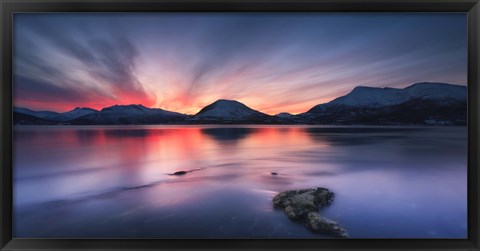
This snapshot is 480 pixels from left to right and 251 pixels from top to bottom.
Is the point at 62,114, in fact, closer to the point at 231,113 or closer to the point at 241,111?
the point at 231,113

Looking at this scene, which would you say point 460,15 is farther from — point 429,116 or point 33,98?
point 33,98

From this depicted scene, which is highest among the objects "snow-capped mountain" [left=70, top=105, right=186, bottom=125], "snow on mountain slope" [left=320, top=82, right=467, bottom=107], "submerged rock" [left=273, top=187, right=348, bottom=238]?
"snow on mountain slope" [left=320, top=82, right=467, bottom=107]

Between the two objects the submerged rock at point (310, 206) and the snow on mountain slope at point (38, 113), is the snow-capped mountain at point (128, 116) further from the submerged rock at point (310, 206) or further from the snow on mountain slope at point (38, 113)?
the submerged rock at point (310, 206)

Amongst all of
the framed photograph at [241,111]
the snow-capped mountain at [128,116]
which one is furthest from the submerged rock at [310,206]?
the snow-capped mountain at [128,116]

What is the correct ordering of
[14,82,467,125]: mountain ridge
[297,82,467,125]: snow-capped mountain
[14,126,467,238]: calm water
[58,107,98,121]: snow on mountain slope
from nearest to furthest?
[14,126,467,238]: calm water → [297,82,467,125]: snow-capped mountain → [14,82,467,125]: mountain ridge → [58,107,98,121]: snow on mountain slope

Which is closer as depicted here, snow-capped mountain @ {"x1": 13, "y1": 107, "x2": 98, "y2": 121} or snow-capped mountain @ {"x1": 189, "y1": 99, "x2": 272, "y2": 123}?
snow-capped mountain @ {"x1": 13, "y1": 107, "x2": 98, "y2": 121}

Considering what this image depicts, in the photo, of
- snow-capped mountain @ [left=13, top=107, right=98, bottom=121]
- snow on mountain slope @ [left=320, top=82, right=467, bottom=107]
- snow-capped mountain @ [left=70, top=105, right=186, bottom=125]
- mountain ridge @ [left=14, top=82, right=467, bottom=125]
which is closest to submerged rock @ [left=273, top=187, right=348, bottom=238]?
mountain ridge @ [left=14, top=82, right=467, bottom=125]

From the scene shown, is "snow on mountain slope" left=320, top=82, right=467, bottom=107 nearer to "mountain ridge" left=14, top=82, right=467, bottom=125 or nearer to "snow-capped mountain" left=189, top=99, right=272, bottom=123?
"mountain ridge" left=14, top=82, right=467, bottom=125
